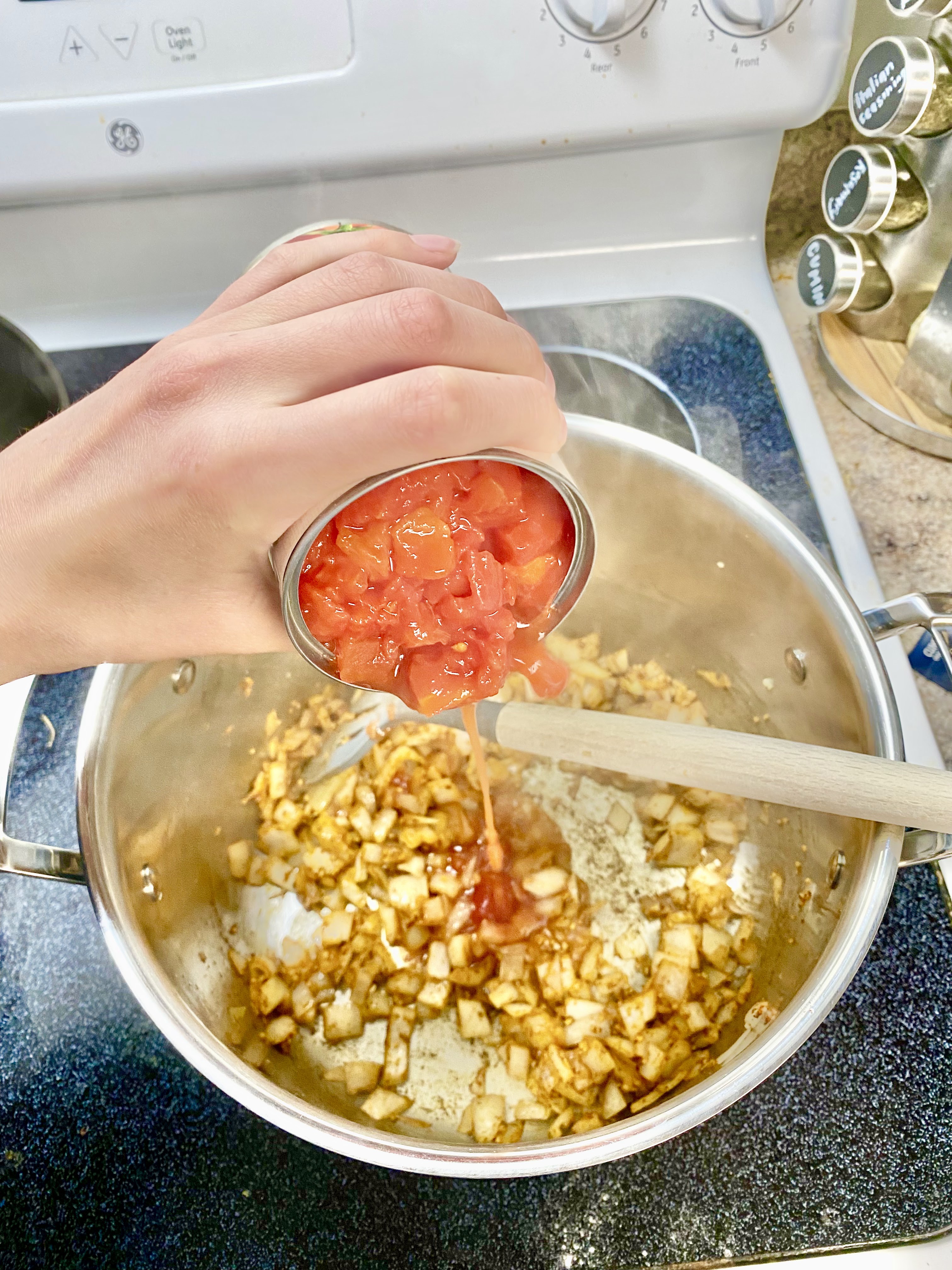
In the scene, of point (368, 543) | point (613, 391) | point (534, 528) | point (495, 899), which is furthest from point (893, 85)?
point (495, 899)

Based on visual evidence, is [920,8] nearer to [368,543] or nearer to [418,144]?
[418,144]

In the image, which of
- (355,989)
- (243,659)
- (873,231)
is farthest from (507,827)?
(873,231)

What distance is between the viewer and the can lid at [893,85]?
0.76m

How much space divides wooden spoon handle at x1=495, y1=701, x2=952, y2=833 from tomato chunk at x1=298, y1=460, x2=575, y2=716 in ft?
0.44

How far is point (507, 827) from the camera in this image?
1081 mm

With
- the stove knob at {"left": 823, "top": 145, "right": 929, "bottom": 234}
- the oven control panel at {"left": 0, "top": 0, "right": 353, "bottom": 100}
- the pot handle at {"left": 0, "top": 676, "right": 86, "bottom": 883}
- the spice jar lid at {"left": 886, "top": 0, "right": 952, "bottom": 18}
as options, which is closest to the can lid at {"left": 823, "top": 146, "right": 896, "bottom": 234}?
the stove knob at {"left": 823, "top": 145, "right": 929, "bottom": 234}

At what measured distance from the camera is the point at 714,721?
1055 mm

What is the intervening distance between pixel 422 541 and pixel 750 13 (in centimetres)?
66

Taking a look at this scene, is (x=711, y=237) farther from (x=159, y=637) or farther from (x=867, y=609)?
(x=159, y=637)

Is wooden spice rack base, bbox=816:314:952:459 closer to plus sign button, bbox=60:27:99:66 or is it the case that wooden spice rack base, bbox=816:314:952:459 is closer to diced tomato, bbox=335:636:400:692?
diced tomato, bbox=335:636:400:692

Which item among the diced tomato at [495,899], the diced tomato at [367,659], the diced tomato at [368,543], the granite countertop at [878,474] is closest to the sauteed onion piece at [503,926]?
the diced tomato at [495,899]

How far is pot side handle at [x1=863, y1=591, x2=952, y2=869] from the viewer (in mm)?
683

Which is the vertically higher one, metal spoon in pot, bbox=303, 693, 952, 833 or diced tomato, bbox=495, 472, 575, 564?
diced tomato, bbox=495, 472, 575, 564

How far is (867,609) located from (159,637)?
0.65 metres
